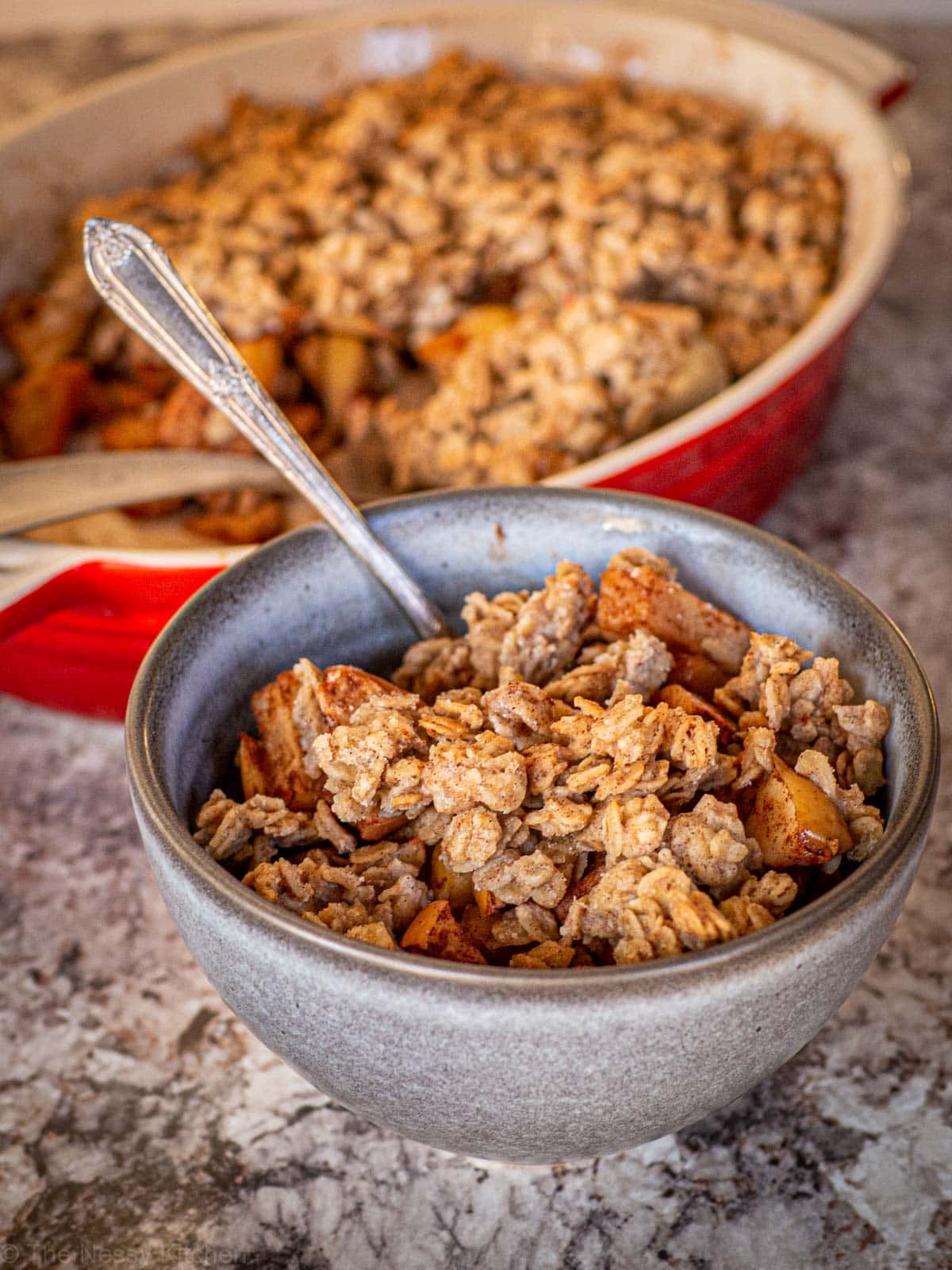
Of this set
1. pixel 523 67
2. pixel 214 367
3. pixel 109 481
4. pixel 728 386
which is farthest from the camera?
pixel 523 67

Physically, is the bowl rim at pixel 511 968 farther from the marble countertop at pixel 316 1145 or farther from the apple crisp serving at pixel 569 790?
the marble countertop at pixel 316 1145

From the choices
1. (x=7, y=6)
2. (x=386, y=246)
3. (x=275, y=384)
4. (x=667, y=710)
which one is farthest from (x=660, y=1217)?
(x=7, y=6)

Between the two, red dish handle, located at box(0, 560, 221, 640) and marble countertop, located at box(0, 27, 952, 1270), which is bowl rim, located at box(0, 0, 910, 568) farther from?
marble countertop, located at box(0, 27, 952, 1270)

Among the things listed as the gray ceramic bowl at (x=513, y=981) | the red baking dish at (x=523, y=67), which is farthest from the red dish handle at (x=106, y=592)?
the gray ceramic bowl at (x=513, y=981)

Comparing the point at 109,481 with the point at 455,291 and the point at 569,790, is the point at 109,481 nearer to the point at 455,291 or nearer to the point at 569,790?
the point at 455,291

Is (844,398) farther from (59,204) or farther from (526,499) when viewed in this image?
(59,204)

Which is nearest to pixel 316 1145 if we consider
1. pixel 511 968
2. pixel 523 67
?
pixel 511 968
